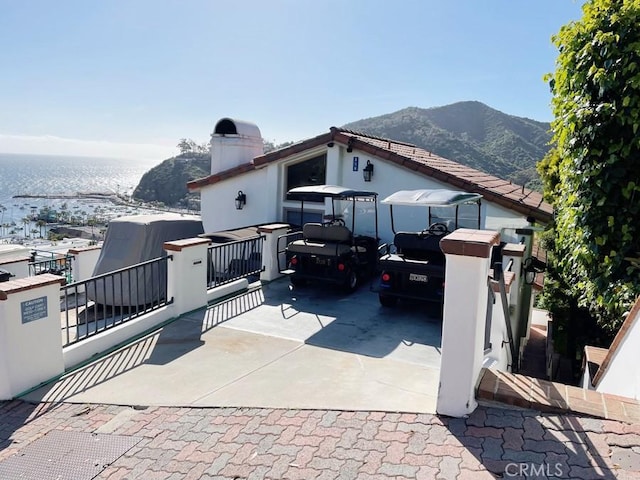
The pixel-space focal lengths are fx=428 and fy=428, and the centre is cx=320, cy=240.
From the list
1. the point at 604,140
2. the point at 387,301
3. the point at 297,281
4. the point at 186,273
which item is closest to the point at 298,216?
the point at 297,281

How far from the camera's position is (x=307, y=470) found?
2971mm

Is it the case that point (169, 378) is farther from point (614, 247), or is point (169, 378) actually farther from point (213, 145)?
point (213, 145)

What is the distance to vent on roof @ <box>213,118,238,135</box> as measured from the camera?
14.4 meters

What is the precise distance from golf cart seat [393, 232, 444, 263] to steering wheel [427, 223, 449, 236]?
288mm

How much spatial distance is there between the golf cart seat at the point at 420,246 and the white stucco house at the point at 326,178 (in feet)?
9.54

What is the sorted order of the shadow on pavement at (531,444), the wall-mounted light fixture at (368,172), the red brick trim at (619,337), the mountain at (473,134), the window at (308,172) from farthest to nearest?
the mountain at (473,134) < the window at (308,172) < the wall-mounted light fixture at (368,172) < the red brick trim at (619,337) < the shadow on pavement at (531,444)

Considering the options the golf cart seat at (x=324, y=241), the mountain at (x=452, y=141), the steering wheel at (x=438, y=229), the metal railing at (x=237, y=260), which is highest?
the mountain at (x=452, y=141)

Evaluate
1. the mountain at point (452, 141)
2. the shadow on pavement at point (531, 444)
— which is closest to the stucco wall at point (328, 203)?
the shadow on pavement at point (531, 444)

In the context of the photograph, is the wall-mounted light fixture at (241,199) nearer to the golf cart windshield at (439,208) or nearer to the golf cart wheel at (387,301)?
the golf cart windshield at (439,208)

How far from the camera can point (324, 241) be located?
8422mm

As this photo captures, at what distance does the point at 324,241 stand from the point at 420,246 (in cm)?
202

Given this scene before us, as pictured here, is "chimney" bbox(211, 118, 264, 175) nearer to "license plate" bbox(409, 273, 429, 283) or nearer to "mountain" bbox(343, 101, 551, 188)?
"license plate" bbox(409, 273, 429, 283)

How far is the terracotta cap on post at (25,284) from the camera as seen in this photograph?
170 inches

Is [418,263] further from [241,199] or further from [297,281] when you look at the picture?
[241,199]
